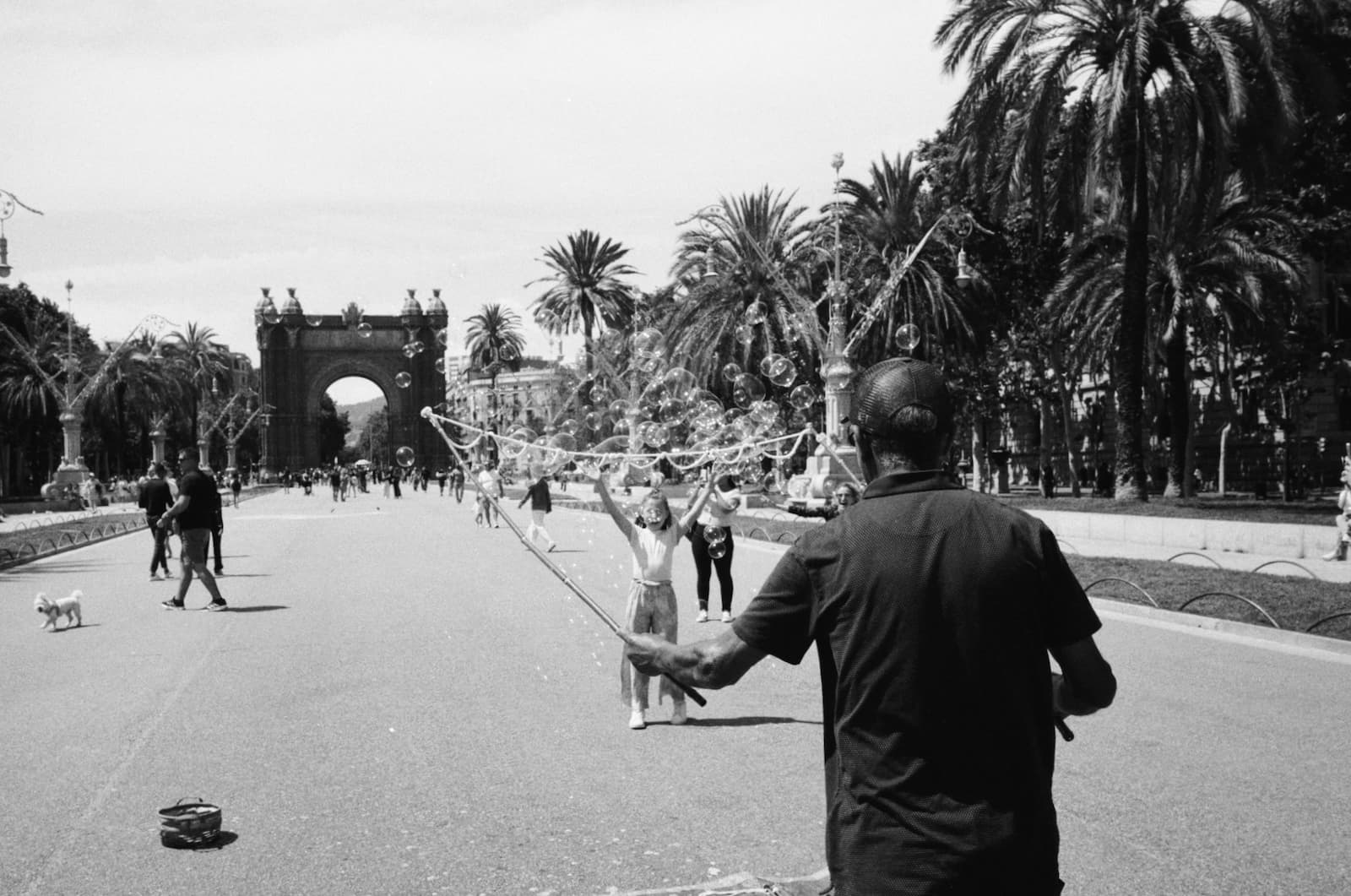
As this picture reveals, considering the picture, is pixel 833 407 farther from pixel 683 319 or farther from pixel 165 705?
pixel 165 705

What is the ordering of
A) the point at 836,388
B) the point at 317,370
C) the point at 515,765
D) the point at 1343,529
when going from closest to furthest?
the point at 515,765 < the point at 1343,529 < the point at 836,388 < the point at 317,370

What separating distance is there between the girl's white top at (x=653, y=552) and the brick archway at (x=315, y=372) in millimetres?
105011

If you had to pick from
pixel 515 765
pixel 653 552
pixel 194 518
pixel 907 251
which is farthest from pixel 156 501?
pixel 907 251

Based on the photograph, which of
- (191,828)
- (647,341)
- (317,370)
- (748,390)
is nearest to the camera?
(191,828)

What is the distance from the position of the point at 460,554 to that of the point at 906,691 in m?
21.7

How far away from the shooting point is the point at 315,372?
115 meters

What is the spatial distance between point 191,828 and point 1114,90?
22248 mm

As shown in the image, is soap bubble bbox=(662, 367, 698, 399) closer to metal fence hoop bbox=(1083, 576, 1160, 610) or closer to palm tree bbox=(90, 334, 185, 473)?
metal fence hoop bbox=(1083, 576, 1160, 610)

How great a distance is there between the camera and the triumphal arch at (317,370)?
11306 cm

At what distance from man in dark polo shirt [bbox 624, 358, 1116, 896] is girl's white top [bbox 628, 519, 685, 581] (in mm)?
5800

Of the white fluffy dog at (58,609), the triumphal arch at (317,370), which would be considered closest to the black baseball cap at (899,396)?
the white fluffy dog at (58,609)

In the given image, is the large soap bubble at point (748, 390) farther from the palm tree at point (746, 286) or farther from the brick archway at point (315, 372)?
the brick archway at point (315, 372)

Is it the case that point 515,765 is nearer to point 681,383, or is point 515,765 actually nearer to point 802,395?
point 681,383

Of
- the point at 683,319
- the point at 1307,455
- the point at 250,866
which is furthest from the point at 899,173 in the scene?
the point at 250,866
